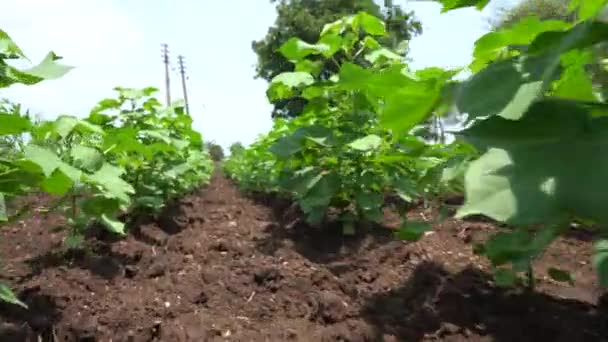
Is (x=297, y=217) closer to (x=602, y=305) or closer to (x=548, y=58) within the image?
(x=602, y=305)

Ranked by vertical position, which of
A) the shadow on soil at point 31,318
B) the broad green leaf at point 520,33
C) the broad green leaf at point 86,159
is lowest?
the shadow on soil at point 31,318

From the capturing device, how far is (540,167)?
603 mm

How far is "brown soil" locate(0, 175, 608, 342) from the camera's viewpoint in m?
1.86

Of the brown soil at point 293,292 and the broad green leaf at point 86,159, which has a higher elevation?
the broad green leaf at point 86,159

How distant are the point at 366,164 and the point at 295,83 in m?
0.66

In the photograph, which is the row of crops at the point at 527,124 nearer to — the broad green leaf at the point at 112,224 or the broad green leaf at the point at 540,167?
the broad green leaf at the point at 540,167

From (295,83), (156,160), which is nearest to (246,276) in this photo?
(295,83)

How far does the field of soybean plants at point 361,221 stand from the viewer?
667mm

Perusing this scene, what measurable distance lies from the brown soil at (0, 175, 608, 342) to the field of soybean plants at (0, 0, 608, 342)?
1cm

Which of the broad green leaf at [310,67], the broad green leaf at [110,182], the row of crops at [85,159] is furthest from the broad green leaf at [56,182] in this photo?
the broad green leaf at [310,67]

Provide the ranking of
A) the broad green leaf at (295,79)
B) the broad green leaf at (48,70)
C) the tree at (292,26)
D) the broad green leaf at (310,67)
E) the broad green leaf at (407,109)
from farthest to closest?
the tree at (292,26) < the broad green leaf at (310,67) < the broad green leaf at (295,79) < the broad green leaf at (48,70) < the broad green leaf at (407,109)

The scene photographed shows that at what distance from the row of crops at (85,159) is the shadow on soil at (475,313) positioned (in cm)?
122

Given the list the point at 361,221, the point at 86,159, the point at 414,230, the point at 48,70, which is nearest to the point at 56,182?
the point at 48,70

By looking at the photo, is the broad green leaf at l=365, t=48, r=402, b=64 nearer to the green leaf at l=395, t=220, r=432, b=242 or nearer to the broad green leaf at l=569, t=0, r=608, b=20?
the green leaf at l=395, t=220, r=432, b=242
